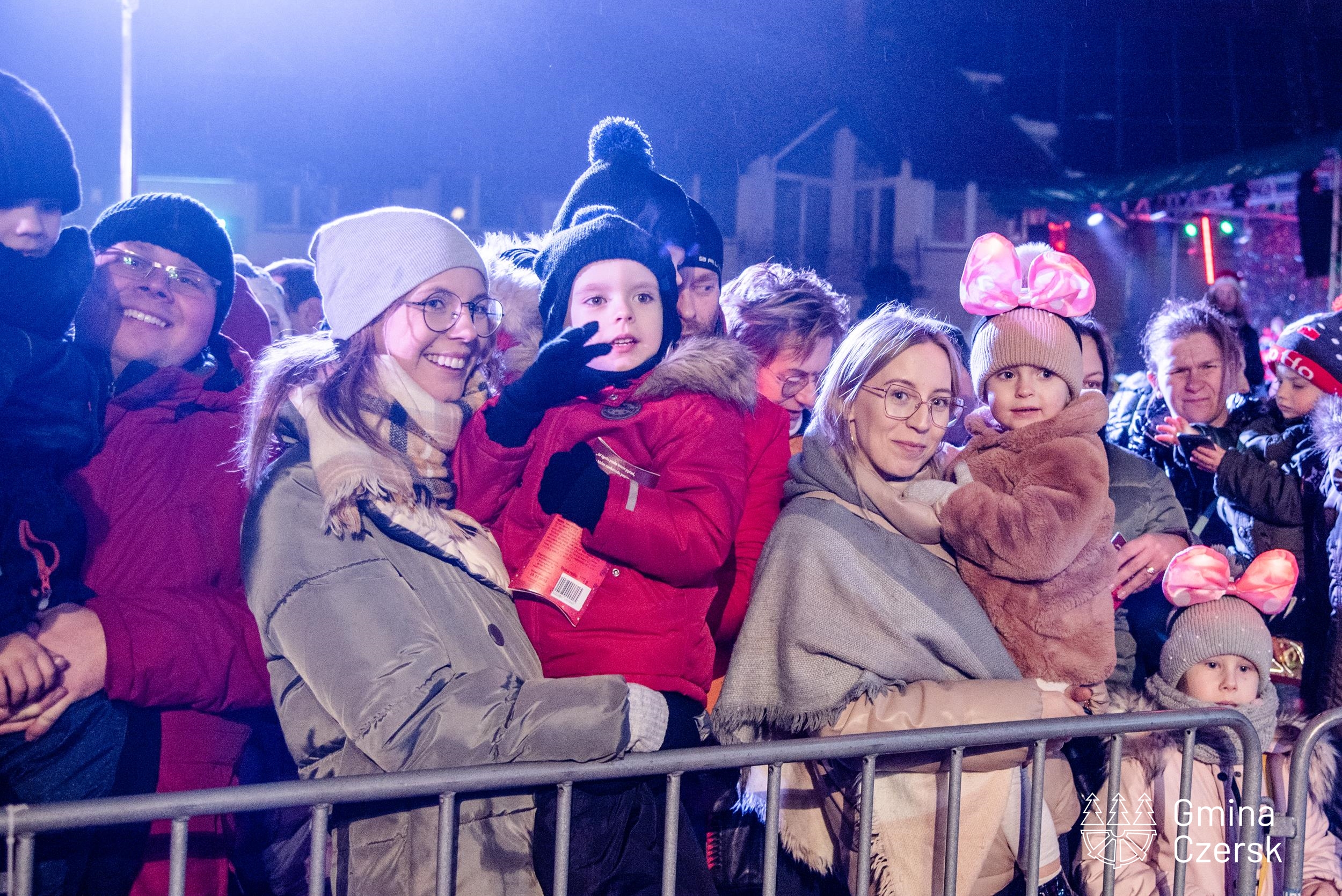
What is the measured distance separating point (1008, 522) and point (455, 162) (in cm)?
1830

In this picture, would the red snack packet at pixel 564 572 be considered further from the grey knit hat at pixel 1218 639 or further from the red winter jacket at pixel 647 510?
the grey knit hat at pixel 1218 639

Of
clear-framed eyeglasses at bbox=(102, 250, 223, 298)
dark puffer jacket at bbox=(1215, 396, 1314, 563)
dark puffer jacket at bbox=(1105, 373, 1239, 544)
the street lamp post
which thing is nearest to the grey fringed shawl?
clear-framed eyeglasses at bbox=(102, 250, 223, 298)

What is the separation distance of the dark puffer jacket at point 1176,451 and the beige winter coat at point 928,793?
2301 mm

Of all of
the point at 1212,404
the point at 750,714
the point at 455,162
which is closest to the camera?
the point at 750,714

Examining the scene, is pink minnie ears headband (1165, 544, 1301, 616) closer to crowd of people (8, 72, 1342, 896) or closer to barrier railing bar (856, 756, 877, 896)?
crowd of people (8, 72, 1342, 896)

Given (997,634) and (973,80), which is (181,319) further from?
(973,80)

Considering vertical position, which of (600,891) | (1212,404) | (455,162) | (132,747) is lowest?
(600,891)

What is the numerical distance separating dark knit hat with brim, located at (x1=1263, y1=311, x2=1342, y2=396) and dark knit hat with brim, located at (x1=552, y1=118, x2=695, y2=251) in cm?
266

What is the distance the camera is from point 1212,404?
447cm

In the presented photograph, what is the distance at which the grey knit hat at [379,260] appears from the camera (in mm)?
2438

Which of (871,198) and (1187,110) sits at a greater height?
(1187,110)

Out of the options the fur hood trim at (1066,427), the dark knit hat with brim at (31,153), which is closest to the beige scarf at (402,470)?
the dark knit hat with brim at (31,153)

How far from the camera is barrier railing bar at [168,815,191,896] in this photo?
1736mm

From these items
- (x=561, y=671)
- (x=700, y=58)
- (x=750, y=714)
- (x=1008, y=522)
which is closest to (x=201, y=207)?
(x=561, y=671)
